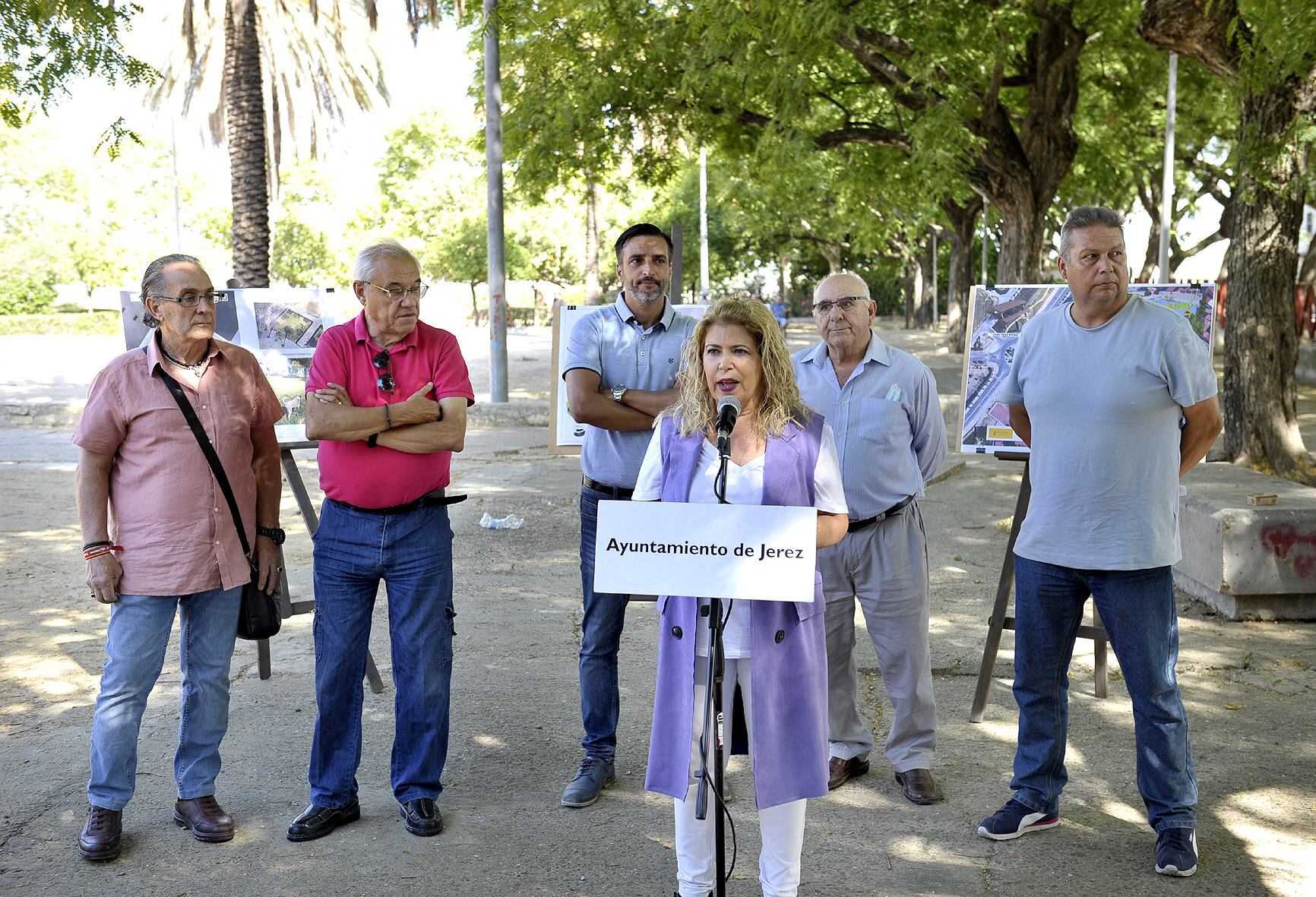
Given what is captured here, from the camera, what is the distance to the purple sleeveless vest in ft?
11.1

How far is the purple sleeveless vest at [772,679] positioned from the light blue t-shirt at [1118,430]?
1.16 m

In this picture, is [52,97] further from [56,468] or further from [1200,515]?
[1200,515]

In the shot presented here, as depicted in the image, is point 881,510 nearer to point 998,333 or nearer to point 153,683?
point 998,333

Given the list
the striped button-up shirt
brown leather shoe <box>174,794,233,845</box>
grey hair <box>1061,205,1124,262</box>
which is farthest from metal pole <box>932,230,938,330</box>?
brown leather shoe <box>174,794,233,845</box>

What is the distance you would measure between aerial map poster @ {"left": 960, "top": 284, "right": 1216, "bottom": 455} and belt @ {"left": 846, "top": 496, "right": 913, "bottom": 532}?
1.33m

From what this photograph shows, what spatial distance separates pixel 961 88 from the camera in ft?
50.1

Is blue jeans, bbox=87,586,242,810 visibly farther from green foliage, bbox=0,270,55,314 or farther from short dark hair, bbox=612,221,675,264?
green foliage, bbox=0,270,55,314

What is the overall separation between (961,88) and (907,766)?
12.3m

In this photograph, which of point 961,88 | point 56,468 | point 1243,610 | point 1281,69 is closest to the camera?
point 1243,610

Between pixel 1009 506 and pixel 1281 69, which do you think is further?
pixel 1009 506

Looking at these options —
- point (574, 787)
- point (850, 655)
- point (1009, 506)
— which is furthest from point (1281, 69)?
point (574, 787)

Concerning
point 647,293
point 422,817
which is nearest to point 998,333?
point 647,293

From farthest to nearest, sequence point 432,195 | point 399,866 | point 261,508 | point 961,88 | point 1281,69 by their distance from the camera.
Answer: point 432,195, point 961,88, point 1281,69, point 261,508, point 399,866

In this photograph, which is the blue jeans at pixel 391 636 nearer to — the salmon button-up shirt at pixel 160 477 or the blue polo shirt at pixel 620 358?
the salmon button-up shirt at pixel 160 477
